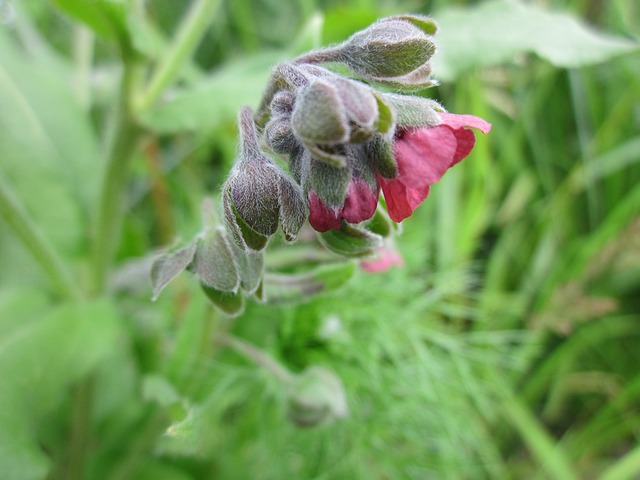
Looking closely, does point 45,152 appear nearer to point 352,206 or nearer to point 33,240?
point 33,240

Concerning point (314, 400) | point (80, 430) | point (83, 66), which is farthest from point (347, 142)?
point (83, 66)

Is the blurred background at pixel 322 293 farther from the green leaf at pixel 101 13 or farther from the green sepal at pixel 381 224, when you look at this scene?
the green sepal at pixel 381 224

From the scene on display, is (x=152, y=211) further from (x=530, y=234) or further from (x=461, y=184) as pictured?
(x=530, y=234)

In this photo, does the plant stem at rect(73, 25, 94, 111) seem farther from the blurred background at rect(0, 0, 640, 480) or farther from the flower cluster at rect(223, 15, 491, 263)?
the flower cluster at rect(223, 15, 491, 263)

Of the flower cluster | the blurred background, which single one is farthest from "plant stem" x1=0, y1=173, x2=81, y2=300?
the flower cluster

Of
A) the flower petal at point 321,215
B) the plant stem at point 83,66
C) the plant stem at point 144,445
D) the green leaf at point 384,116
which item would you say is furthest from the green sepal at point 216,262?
the plant stem at point 83,66
